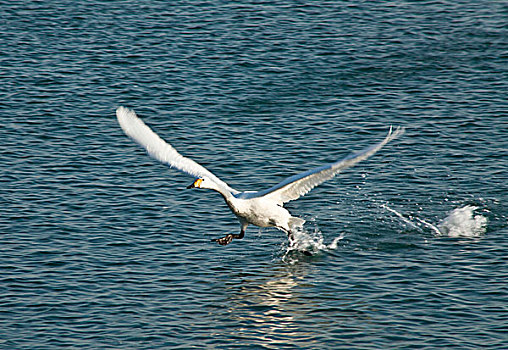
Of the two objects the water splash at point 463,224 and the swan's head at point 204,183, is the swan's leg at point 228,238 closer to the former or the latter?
the swan's head at point 204,183

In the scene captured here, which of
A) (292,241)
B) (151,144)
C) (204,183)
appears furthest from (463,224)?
(151,144)

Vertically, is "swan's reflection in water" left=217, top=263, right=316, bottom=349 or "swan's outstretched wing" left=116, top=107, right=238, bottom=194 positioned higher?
"swan's outstretched wing" left=116, top=107, right=238, bottom=194

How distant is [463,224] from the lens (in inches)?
841

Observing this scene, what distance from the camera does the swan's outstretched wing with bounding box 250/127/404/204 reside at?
15.9 metres

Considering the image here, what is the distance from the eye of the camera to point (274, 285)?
18.7 metres

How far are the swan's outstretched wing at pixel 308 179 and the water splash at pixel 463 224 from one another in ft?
13.0

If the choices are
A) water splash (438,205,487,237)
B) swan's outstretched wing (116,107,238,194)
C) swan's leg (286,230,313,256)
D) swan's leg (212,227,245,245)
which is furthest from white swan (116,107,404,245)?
water splash (438,205,487,237)

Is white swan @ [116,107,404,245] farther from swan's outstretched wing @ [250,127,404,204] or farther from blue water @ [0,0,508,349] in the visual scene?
blue water @ [0,0,508,349]

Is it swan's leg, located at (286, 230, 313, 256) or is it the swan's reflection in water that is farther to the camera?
swan's leg, located at (286, 230, 313, 256)

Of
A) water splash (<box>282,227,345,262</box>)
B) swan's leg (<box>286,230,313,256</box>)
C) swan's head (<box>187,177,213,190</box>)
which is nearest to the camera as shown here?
swan's head (<box>187,177,213,190</box>)

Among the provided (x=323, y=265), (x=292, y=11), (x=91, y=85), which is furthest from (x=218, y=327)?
(x=292, y=11)

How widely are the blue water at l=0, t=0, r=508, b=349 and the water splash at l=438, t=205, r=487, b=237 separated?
0.20ft

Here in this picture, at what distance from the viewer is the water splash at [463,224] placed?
21.0 m

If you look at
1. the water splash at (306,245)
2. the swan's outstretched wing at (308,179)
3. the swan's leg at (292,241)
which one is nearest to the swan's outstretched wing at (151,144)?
the swan's outstretched wing at (308,179)
